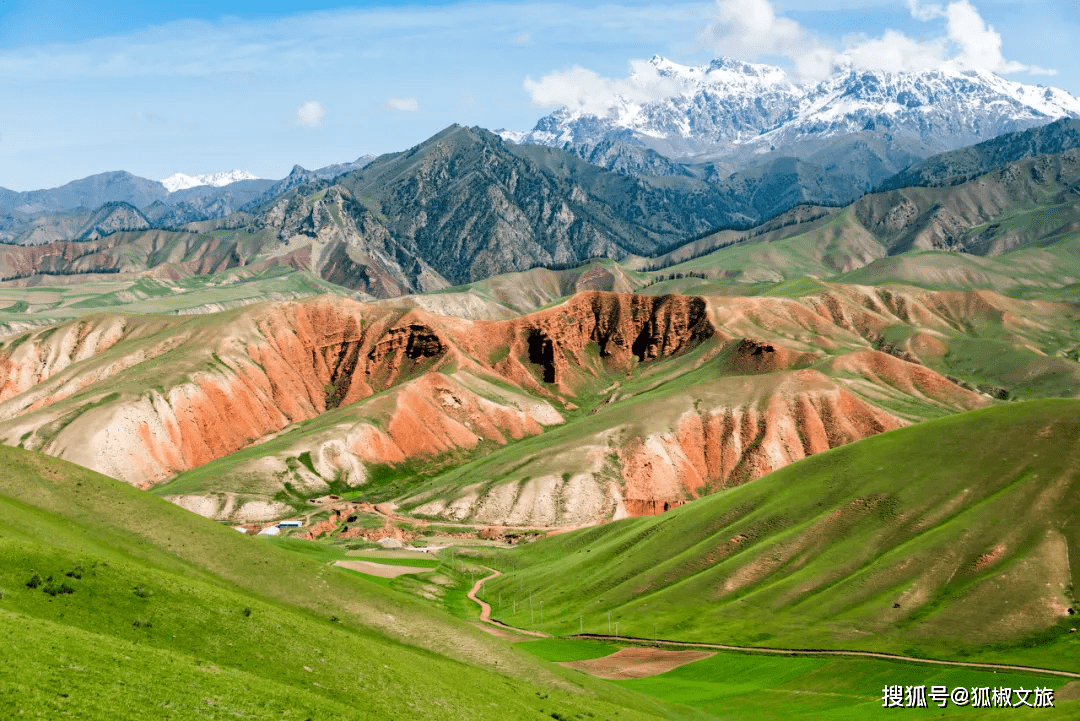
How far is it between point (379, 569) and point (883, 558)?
7771 centimetres

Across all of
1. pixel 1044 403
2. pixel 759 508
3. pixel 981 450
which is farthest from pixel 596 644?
pixel 1044 403

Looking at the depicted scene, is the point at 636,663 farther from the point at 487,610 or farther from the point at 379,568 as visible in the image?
the point at 379,568

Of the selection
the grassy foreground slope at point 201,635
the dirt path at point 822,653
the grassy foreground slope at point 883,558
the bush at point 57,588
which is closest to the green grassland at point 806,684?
the dirt path at point 822,653

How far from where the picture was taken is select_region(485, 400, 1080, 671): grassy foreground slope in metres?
95.1

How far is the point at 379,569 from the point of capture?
152m

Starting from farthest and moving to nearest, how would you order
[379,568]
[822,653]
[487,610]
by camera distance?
[379,568] < [487,610] < [822,653]

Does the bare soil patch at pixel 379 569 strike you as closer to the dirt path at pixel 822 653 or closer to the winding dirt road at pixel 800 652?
the winding dirt road at pixel 800 652

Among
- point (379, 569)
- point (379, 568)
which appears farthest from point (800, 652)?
point (379, 568)

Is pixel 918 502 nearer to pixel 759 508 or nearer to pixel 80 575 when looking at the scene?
pixel 759 508

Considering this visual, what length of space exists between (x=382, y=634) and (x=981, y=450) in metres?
79.7

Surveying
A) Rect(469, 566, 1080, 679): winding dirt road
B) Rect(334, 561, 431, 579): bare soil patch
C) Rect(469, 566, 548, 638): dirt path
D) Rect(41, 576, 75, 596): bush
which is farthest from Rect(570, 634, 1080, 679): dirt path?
Rect(41, 576, 75, 596): bush

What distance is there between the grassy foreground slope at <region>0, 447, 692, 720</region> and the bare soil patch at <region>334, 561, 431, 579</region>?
67.3 meters

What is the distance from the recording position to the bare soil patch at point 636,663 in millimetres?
99812

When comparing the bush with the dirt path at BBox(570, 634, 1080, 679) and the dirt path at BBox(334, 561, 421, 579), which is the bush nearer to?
the dirt path at BBox(570, 634, 1080, 679)
